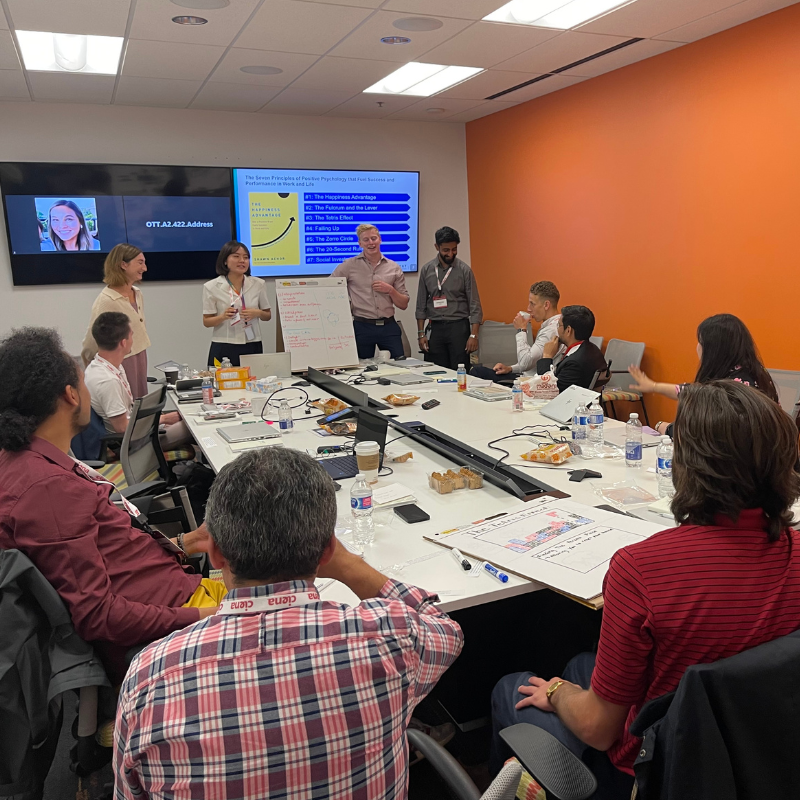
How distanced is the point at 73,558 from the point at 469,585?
950mm

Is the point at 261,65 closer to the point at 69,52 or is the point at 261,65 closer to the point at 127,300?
the point at 69,52

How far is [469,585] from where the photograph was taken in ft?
5.77

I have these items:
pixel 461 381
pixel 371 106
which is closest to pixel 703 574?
pixel 461 381

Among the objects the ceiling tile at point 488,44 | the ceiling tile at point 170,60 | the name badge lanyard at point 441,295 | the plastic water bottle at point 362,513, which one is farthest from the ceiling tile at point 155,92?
the plastic water bottle at point 362,513

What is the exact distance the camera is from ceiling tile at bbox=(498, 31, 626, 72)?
4.57 m

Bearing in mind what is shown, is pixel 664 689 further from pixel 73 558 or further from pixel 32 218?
pixel 32 218

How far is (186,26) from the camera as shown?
4062 millimetres

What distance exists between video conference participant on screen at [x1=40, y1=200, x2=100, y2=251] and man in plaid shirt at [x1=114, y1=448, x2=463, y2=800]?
6053 mm

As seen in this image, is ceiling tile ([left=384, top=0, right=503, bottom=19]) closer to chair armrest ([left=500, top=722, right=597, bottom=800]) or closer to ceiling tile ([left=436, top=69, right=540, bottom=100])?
ceiling tile ([left=436, top=69, right=540, bottom=100])

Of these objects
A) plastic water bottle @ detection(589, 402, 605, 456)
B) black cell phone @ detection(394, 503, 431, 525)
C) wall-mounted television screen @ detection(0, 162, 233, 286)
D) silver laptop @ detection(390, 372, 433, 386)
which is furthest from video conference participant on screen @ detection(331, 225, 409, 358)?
black cell phone @ detection(394, 503, 431, 525)

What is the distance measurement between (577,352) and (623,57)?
2.67 metres

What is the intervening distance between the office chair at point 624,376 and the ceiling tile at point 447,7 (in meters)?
2.78

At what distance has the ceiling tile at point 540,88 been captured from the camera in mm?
5703

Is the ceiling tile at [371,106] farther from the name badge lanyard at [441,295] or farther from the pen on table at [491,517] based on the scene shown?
the pen on table at [491,517]
